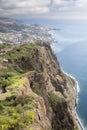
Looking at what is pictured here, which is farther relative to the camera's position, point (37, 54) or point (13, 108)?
point (37, 54)

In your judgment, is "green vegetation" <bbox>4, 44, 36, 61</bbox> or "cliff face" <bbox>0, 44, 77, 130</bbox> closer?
"cliff face" <bbox>0, 44, 77, 130</bbox>

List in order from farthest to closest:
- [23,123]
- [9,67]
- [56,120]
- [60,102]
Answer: [9,67] → [60,102] → [56,120] → [23,123]

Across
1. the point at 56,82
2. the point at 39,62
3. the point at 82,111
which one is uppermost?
the point at 39,62

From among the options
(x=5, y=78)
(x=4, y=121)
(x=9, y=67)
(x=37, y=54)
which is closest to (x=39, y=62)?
(x=37, y=54)

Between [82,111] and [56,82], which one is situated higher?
[56,82]

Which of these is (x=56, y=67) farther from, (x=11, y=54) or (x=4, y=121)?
(x=4, y=121)

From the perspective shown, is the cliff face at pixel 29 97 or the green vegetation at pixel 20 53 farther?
the green vegetation at pixel 20 53

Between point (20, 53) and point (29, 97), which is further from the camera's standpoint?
point (20, 53)

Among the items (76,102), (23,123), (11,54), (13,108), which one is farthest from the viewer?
(76,102)
